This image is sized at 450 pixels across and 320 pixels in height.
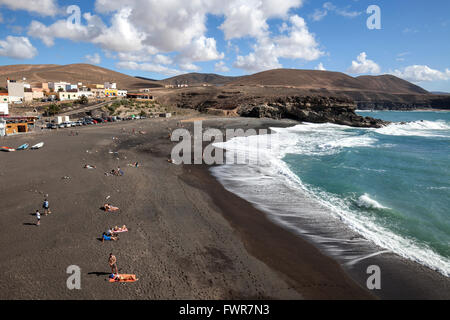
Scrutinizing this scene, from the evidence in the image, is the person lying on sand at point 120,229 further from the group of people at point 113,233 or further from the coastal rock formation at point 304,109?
the coastal rock formation at point 304,109

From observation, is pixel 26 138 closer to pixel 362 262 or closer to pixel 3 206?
pixel 3 206

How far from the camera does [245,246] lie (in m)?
11.2

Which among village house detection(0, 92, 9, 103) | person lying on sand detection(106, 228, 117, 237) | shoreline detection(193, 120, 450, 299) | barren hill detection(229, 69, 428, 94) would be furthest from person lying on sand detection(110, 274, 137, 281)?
barren hill detection(229, 69, 428, 94)

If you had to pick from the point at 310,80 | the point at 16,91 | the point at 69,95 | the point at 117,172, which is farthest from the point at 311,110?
the point at 310,80

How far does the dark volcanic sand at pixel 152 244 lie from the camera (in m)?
8.51

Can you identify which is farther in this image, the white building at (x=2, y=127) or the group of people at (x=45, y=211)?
the white building at (x=2, y=127)

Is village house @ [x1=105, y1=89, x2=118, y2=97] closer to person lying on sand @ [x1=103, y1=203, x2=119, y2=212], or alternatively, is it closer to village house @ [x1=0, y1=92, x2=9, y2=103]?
village house @ [x1=0, y1=92, x2=9, y2=103]

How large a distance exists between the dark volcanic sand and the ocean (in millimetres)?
1551

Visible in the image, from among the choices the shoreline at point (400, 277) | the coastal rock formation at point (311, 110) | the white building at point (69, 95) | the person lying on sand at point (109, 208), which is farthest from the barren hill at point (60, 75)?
the shoreline at point (400, 277)

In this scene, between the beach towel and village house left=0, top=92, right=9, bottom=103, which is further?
village house left=0, top=92, right=9, bottom=103

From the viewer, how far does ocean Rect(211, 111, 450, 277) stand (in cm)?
1164

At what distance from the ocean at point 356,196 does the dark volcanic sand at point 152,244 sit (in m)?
1.55
